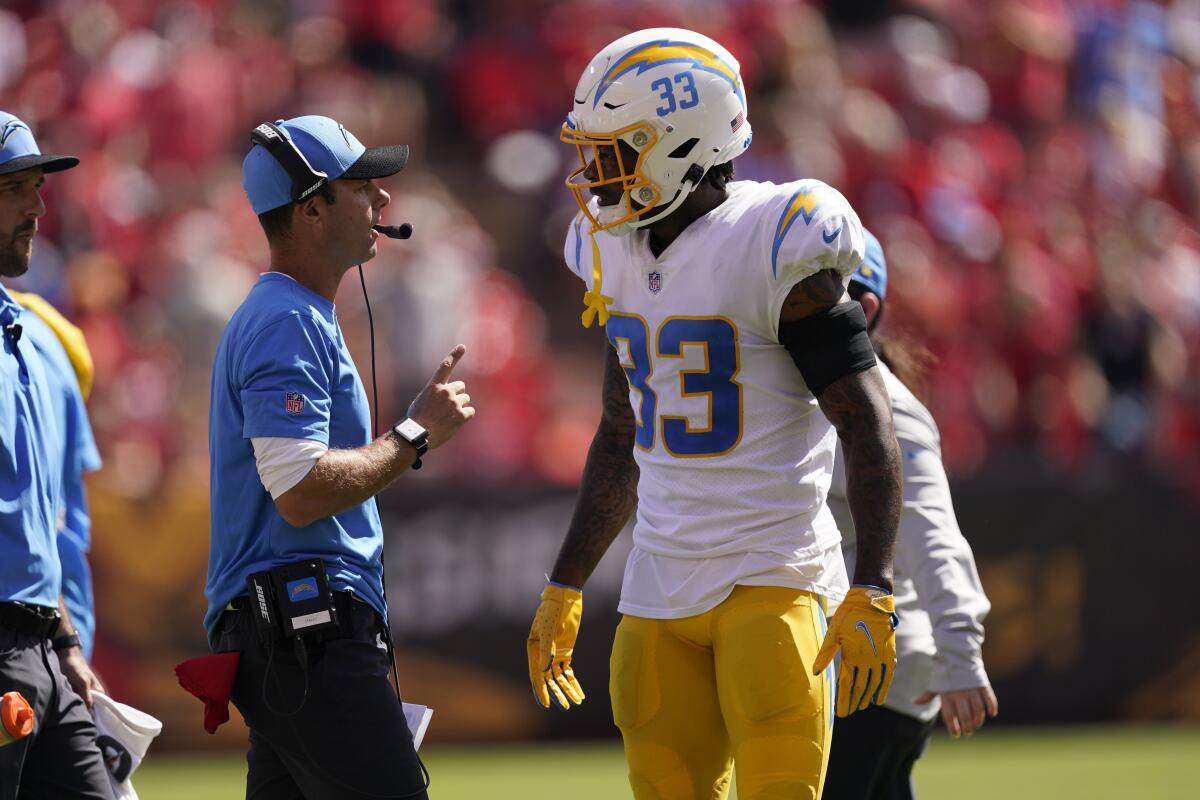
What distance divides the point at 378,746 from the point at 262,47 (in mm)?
8864

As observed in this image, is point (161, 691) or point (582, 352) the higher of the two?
point (582, 352)

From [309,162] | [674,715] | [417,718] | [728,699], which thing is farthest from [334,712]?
[309,162]

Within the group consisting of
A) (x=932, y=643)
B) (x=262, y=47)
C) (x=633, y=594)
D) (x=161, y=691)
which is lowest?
(x=161, y=691)

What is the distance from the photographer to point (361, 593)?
12.6ft

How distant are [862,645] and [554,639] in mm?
887

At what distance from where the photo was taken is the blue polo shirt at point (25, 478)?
4.04 m

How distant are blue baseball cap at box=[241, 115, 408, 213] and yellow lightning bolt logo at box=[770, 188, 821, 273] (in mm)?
890

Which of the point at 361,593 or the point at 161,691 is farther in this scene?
the point at 161,691

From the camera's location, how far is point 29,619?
4.08 meters

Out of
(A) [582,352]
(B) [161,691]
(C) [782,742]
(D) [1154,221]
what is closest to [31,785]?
(C) [782,742]

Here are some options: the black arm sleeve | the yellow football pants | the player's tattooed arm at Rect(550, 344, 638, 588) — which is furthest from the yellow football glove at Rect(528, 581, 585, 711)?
Result: the black arm sleeve

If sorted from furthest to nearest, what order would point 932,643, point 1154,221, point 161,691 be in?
point 1154,221
point 161,691
point 932,643

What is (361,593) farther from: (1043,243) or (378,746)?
(1043,243)

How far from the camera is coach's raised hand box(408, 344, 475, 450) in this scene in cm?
394
